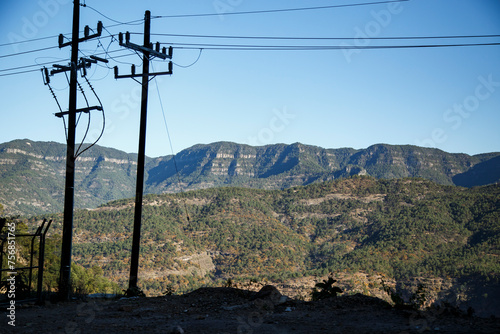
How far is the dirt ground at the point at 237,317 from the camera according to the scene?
7.84 metres

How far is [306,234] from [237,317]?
3898 inches

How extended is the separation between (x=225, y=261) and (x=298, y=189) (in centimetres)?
4856

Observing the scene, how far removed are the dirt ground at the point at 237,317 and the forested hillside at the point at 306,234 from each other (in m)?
51.9

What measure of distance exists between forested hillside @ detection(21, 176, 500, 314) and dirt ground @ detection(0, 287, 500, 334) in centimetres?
5193

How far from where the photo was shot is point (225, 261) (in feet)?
286

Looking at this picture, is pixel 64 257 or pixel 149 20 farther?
pixel 149 20

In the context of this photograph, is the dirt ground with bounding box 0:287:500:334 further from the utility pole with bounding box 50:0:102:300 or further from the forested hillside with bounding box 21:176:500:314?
the forested hillside with bounding box 21:176:500:314

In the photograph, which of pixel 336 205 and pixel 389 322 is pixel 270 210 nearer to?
pixel 336 205

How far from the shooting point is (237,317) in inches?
364

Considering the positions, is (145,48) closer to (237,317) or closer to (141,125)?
(141,125)

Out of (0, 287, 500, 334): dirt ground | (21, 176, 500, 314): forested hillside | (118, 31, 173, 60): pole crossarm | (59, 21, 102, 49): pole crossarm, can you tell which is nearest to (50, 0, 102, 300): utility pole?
(59, 21, 102, 49): pole crossarm

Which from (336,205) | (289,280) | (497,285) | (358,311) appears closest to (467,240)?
(497,285)

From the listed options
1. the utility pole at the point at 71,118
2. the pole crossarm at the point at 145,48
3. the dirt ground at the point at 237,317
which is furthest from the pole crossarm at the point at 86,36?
the dirt ground at the point at 237,317

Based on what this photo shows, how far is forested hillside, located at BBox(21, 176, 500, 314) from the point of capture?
7000 centimetres
